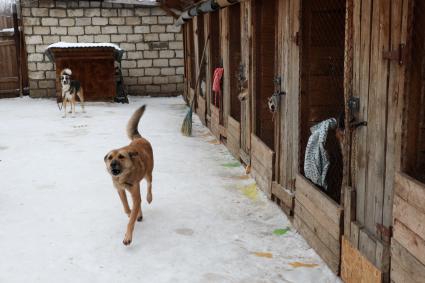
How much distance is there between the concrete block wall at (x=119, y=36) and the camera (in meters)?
17.1

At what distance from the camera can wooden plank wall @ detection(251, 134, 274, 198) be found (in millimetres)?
5870

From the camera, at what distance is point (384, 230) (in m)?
3.21

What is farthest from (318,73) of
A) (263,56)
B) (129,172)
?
(129,172)

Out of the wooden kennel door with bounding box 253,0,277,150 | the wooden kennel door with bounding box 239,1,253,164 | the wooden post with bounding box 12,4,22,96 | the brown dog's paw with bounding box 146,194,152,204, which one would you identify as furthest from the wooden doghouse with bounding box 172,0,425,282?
the wooden post with bounding box 12,4,22,96

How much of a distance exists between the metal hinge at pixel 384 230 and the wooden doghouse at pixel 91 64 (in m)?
13.3

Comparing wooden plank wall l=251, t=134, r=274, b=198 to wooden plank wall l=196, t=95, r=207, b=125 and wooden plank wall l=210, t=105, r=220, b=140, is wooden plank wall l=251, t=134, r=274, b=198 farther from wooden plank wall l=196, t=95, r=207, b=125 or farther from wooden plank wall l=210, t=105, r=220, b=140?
wooden plank wall l=196, t=95, r=207, b=125

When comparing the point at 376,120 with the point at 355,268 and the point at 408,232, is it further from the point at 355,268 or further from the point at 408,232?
the point at 355,268

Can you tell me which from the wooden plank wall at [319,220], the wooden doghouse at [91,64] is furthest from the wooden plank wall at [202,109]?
the wooden plank wall at [319,220]

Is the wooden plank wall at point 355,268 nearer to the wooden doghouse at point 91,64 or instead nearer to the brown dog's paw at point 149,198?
the brown dog's paw at point 149,198

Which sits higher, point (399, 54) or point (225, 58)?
point (225, 58)

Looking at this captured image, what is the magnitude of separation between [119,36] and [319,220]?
1479 centimetres

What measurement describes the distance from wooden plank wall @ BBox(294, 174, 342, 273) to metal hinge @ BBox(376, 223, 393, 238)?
571 millimetres

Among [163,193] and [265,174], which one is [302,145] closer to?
[265,174]

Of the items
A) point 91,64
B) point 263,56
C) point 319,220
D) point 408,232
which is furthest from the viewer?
point 91,64
